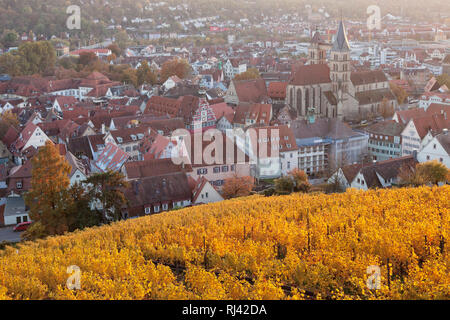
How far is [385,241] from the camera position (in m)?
16.4

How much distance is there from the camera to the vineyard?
44.7 ft

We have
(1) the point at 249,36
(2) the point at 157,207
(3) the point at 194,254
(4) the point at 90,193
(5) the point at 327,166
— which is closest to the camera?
(3) the point at 194,254

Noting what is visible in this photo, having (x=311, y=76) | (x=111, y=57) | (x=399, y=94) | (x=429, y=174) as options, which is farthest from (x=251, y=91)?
(x=111, y=57)

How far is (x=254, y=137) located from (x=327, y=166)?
5.81 meters

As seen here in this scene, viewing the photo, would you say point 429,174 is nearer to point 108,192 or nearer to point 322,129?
point 322,129

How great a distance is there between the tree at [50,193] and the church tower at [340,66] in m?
32.7

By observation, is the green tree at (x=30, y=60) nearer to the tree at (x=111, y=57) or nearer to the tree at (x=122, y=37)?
the tree at (x=111, y=57)

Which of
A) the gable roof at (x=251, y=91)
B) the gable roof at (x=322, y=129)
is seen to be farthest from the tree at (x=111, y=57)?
the gable roof at (x=322, y=129)

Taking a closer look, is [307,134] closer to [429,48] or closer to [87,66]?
[87,66]

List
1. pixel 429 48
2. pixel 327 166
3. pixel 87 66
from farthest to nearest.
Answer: pixel 429 48
pixel 87 66
pixel 327 166

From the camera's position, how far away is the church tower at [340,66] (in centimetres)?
5325

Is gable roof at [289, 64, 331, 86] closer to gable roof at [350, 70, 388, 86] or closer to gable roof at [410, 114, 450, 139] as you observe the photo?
gable roof at [350, 70, 388, 86]

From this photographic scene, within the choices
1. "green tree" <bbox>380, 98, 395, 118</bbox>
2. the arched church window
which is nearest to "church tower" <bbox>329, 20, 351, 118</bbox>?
the arched church window

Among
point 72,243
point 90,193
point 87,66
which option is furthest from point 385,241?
point 87,66
